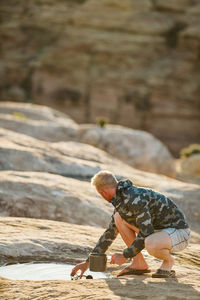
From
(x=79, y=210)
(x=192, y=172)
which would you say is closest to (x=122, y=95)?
(x=192, y=172)

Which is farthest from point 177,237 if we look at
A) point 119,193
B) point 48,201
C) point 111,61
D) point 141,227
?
point 111,61

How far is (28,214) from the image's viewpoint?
29.4 ft

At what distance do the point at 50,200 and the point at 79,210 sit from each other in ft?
1.70

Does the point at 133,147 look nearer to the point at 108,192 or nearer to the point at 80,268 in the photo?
the point at 80,268

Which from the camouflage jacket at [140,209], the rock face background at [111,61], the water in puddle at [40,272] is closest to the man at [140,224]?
the camouflage jacket at [140,209]

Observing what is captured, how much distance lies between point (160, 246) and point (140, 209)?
0.45m

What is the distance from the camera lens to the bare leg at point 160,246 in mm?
5055

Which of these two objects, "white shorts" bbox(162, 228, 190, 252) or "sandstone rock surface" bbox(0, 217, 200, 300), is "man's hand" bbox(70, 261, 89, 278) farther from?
"white shorts" bbox(162, 228, 190, 252)

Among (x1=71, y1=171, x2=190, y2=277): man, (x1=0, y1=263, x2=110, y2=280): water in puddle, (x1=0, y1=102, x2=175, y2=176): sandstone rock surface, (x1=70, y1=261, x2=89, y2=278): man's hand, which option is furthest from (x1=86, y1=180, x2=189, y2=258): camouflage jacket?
(x1=0, y1=102, x2=175, y2=176): sandstone rock surface

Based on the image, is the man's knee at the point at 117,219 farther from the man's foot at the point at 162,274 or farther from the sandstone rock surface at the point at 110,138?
the sandstone rock surface at the point at 110,138

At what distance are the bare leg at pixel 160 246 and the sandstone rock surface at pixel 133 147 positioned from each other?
1277 centimetres

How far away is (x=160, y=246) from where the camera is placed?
514 cm

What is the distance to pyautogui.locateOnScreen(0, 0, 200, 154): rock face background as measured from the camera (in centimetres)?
3381

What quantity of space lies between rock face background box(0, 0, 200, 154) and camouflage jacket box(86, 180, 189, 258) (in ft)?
93.3
